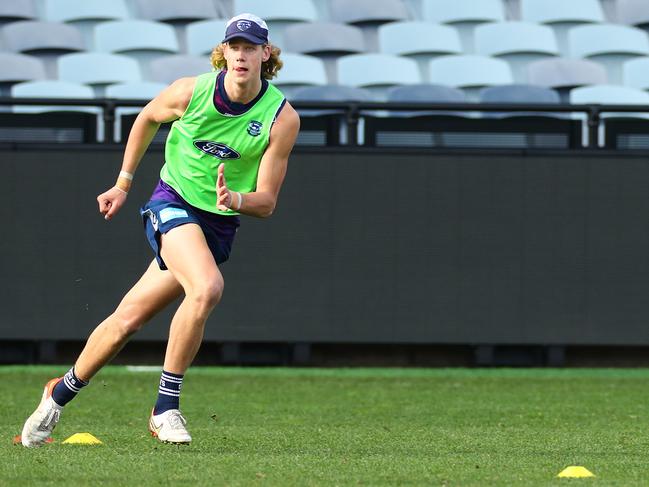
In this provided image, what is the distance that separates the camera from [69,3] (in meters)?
15.5

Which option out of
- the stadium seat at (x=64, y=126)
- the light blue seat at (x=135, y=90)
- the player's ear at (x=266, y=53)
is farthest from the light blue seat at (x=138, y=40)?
the player's ear at (x=266, y=53)

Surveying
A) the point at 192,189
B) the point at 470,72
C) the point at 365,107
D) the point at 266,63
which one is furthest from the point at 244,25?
the point at 470,72

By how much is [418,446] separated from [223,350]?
5606 mm

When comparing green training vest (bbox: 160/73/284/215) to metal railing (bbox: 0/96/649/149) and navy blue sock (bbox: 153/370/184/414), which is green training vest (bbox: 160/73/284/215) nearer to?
navy blue sock (bbox: 153/370/184/414)

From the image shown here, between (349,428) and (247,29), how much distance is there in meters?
2.56

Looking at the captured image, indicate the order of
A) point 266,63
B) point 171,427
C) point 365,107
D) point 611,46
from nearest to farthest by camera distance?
point 171,427, point 266,63, point 365,107, point 611,46

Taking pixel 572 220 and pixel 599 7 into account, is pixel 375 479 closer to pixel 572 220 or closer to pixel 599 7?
pixel 572 220

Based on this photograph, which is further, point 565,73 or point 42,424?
point 565,73

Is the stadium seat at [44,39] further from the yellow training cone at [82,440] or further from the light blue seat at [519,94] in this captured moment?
the yellow training cone at [82,440]

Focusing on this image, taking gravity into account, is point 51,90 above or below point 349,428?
above

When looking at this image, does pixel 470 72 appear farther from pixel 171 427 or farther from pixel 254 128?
pixel 171 427

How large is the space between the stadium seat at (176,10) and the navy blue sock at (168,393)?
10.5 m

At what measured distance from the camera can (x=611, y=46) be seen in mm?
15438

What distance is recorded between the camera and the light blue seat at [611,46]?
1541cm
